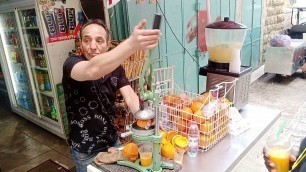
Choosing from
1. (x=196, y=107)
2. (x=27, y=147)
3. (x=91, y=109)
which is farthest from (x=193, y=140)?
(x=27, y=147)

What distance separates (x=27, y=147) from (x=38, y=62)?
1.28 metres

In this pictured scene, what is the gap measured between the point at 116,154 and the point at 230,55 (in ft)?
3.27

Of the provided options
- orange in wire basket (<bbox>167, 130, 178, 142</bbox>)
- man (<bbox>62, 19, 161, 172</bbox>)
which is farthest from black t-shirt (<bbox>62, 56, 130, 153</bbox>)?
orange in wire basket (<bbox>167, 130, 178, 142</bbox>)

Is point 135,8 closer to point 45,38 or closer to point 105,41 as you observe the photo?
point 45,38

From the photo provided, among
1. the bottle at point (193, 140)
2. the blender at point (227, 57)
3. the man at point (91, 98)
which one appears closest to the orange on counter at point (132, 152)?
the bottle at point (193, 140)

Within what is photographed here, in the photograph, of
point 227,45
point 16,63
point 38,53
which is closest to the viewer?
point 227,45

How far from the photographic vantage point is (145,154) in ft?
4.05

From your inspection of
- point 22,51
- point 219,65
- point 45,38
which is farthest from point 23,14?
point 219,65

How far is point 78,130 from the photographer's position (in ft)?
5.32

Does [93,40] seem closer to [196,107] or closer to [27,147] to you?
[196,107]

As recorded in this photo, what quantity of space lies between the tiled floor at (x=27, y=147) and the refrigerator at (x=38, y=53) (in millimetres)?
145

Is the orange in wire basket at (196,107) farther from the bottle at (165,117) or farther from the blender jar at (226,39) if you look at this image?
the blender jar at (226,39)

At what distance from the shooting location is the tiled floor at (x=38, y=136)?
10.9 ft

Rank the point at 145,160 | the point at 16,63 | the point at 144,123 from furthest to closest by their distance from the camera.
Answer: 1. the point at 16,63
2. the point at 145,160
3. the point at 144,123
